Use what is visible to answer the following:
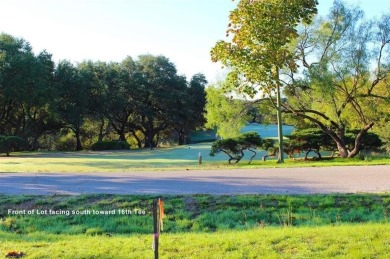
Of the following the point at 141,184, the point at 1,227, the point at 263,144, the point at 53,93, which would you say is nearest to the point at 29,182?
the point at 141,184

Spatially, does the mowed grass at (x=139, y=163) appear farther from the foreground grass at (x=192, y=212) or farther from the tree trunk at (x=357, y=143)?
the foreground grass at (x=192, y=212)

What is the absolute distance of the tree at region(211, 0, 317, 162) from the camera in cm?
2092

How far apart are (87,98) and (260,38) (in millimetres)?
31685

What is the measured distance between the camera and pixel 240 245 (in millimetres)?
5469

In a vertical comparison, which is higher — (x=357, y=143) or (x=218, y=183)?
(x=357, y=143)

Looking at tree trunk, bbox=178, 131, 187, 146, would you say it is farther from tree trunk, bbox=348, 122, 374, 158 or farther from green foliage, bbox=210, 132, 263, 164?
green foliage, bbox=210, 132, 263, 164

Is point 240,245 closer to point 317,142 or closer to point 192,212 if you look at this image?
point 192,212

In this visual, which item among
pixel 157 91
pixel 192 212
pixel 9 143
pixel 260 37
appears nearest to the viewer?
pixel 192 212

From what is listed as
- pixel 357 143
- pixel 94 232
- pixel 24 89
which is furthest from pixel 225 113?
pixel 24 89

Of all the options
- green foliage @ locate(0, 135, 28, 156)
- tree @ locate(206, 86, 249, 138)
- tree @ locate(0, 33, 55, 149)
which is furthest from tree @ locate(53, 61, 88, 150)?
tree @ locate(206, 86, 249, 138)

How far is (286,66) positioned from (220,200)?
1579 cm

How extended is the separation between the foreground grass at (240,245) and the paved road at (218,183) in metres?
4.56

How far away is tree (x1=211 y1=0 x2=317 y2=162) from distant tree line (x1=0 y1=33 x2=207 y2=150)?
25317 millimetres

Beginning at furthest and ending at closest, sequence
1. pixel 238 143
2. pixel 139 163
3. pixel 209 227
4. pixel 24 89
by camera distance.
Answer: pixel 24 89 < pixel 139 163 < pixel 238 143 < pixel 209 227
